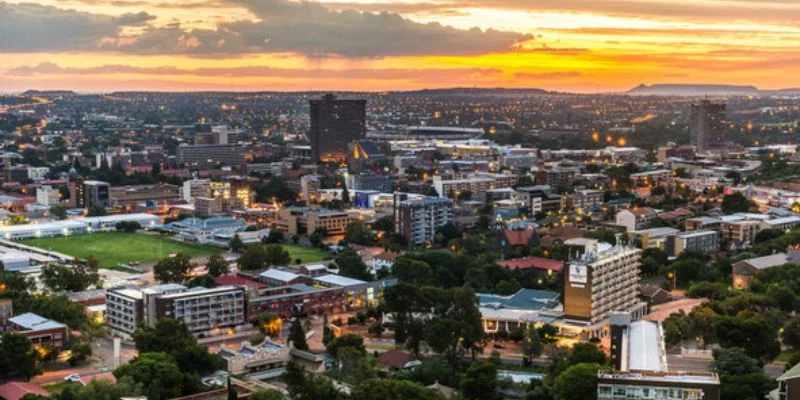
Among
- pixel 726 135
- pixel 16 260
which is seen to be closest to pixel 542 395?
pixel 16 260

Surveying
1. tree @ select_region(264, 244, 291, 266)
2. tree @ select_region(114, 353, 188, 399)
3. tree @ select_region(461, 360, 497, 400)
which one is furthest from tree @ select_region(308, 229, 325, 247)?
tree @ select_region(461, 360, 497, 400)

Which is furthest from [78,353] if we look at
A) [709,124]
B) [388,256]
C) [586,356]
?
[709,124]

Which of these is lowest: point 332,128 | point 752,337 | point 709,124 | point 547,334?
point 547,334

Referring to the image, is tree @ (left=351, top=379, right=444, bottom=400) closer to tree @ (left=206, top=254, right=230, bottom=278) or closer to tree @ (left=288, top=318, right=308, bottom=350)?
tree @ (left=288, top=318, right=308, bottom=350)

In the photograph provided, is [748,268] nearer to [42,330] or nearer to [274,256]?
[274,256]

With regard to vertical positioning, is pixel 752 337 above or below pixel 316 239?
above

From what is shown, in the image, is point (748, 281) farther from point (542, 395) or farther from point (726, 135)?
point (726, 135)

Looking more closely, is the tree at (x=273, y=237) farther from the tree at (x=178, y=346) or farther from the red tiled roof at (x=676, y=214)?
the tree at (x=178, y=346)

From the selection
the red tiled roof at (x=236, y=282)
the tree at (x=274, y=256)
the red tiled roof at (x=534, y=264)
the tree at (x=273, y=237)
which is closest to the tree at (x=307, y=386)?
the red tiled roof at (x=236, y=282)
